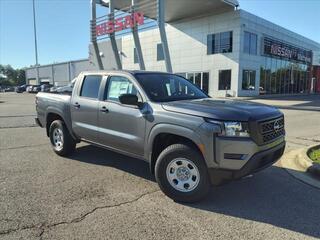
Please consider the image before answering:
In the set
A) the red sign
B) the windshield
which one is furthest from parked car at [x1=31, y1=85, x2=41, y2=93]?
the windshield

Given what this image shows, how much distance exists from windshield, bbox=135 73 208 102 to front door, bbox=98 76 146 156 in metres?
0.22

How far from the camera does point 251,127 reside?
398 cm

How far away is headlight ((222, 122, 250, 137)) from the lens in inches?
155

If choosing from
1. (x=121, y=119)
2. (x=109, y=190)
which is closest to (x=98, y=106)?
(x=121, y=119)

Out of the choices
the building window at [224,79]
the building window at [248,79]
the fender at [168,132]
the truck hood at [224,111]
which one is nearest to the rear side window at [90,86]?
the fender at [168,132]

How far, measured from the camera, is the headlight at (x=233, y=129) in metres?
3.92

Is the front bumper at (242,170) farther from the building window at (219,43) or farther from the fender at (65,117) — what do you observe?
the building window at (219,43)

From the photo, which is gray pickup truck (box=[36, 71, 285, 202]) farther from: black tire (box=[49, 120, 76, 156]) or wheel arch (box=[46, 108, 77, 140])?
black tire (box=[49, 120, 76, 156])

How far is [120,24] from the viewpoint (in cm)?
2527

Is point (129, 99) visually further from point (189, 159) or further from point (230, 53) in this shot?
point (230, 53)

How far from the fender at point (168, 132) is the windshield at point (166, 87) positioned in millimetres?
563

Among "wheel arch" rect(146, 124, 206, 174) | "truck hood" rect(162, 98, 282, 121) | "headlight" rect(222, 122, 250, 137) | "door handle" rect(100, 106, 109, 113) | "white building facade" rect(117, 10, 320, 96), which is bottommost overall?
"wheel arch" rect(146, 124, 206, 174)

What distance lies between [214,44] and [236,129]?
1167 inches

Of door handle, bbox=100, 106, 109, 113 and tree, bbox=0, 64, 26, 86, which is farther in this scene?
tree, bbox=0, 64, 26, 86
